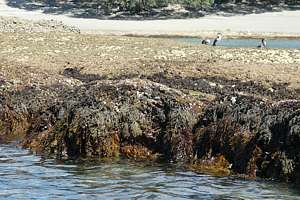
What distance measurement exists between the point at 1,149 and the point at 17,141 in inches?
29.2

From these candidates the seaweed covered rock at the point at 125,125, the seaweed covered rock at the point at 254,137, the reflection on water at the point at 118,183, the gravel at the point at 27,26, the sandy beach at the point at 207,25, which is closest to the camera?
the reflection on water at the point at 118,183

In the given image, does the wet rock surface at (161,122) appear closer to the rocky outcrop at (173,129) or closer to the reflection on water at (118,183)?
the rocky outcrop at (173,129)

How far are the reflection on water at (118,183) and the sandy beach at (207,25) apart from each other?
37469 millimetres

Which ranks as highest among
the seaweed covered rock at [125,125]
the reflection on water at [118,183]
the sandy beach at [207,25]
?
the sandy beach at [207,25]

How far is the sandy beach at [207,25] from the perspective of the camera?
49.0m

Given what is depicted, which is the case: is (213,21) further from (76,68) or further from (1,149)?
(1,149)

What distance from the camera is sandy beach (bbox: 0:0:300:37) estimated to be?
4900 centimetres

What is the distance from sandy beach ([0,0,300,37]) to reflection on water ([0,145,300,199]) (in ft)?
123

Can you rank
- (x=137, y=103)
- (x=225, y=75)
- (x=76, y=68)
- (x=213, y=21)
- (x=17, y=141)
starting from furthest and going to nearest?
(x=213, y=21), (x=76, y=68), (x=225, y=75), (x=17, y=141), (x=137, y=103)

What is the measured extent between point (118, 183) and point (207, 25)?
44.0m

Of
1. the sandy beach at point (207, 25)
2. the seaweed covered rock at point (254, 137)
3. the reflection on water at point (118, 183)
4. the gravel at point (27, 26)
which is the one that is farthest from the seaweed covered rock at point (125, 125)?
the sandy beach at point (207, 25)

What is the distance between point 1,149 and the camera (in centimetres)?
1136

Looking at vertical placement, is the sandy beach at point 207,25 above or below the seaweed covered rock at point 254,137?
above

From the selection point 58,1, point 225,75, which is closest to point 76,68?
point 225,75
